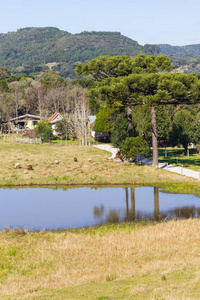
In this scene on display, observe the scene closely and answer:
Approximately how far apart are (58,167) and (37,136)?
1076 inches

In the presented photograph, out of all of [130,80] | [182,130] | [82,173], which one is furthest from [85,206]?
[182,130]

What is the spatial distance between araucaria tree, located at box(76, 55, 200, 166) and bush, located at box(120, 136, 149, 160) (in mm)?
1466

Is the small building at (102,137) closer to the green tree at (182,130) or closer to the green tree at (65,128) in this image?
the green tree at (65,128)

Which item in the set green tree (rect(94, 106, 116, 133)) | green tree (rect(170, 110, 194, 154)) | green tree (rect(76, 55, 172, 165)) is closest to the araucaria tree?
green tree (rect(76, 55, 172, 165))

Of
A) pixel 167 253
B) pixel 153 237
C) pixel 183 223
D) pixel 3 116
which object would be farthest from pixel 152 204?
pixel 3 116

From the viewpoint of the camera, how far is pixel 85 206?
2489cm

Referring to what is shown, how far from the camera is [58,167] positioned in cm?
3838

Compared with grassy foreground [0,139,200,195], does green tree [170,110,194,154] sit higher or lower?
higher

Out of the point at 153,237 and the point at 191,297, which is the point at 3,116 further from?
the point at 191,297

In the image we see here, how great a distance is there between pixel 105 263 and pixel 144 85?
24.6 metres

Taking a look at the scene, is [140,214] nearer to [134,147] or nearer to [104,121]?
[134,147]

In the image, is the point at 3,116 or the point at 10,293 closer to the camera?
the point at 10,293

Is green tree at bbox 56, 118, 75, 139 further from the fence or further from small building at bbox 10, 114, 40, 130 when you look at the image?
small building at bbox 10, 114, 40, 130

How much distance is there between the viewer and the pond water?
2130cm
